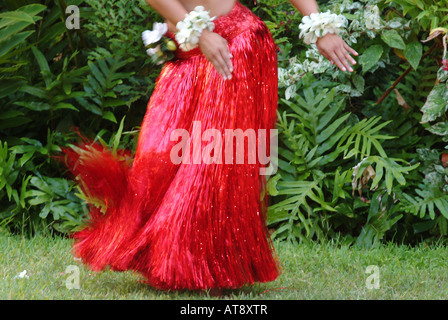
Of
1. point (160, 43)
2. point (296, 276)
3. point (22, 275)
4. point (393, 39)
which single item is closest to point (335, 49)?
point (160, 43)

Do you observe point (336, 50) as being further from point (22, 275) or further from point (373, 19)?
point (22, 275)

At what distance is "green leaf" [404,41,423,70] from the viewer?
373 cm

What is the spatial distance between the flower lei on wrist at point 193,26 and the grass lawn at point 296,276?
36.5 inches

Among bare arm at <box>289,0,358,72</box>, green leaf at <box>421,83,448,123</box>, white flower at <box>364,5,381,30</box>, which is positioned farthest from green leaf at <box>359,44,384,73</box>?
bare arm at <box>289,0,358,72</box>

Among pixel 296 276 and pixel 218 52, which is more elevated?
pixel 218 52

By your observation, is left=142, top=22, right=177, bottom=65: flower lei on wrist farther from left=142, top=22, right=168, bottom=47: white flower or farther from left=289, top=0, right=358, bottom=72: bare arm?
left=289, top=0, right=358, bottom=72: bare arm

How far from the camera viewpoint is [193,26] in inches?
90.0

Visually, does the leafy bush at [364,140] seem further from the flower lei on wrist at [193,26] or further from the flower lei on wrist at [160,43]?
Result: the flower lei on wrist at [193,26]

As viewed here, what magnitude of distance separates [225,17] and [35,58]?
2328 millimetres

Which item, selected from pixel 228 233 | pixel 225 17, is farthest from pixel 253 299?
pixel 225 17

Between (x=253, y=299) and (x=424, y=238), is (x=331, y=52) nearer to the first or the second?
(x=253, y=299)

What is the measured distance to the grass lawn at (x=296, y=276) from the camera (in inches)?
106

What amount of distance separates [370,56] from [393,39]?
0.50 feet

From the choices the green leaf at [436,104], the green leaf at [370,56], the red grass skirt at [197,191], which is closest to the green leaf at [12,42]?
the red grass skirt at [197,191]
